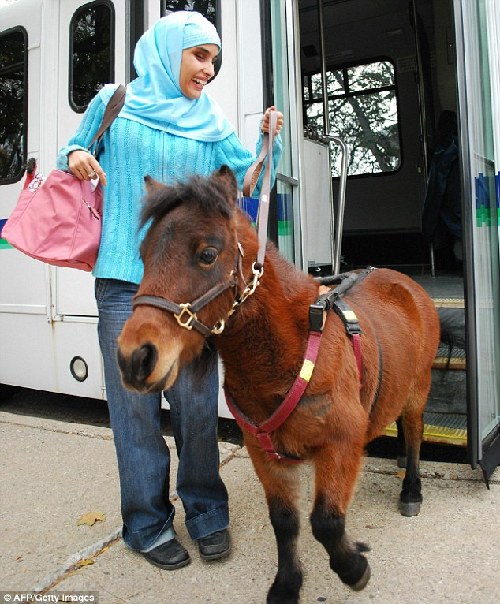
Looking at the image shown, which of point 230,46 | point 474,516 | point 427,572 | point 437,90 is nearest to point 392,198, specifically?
point 437,90

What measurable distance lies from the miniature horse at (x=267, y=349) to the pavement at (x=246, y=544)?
28 centimetres

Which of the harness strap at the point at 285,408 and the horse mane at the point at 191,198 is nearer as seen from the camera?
the horse mane at the point at 191,198

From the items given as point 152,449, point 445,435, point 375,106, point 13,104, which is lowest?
point 445,435

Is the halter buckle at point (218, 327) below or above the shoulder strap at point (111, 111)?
below

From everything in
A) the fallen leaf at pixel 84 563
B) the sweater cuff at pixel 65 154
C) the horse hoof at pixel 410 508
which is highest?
the sweater cuff at pixel 65 154

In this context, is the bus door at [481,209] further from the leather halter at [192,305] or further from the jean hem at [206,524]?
the leather halter at [192,305]

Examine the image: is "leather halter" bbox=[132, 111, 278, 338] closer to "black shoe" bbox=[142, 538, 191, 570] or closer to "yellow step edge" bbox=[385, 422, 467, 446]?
"black shoe" bbox=[142, 538, 191, 570]

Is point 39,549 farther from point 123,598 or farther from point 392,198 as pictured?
point 392,198

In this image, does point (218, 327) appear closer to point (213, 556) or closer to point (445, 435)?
point (213, 556)

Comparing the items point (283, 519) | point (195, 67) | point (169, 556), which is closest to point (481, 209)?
point (195, 67)

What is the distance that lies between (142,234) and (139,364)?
3.11 ft

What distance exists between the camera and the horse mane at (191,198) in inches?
70.1

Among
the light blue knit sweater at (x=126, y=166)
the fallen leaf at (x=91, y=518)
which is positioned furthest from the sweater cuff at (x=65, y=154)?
the fallen leaf at (x=91, y=518)

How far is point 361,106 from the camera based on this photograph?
714 cm
